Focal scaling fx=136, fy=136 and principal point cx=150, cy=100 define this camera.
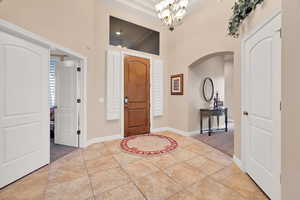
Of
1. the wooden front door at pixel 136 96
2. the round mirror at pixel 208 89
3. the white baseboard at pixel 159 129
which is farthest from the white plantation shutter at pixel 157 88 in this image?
the round mirror at pixel 208 89

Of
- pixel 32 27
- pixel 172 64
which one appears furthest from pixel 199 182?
pixel 172 64

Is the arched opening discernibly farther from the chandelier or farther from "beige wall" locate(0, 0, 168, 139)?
"beige wall" locate(0, 0, 168, 139)

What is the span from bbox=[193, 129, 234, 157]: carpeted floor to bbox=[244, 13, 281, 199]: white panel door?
39.7 inches

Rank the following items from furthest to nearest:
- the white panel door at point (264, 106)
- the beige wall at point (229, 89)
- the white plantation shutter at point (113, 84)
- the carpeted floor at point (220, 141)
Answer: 1. the beige wall at point (229, 89)
2. the white plantation shutter at point (113, 84)
3. the carpeted floor at point (220, 141)
4. the white panel door at point (264, 106)

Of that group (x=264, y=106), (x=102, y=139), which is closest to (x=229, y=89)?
(x=264, y=106)

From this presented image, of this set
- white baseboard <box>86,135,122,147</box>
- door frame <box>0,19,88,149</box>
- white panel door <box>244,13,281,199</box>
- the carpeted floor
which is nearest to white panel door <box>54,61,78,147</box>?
door frame <box>0,19,88,149</box>

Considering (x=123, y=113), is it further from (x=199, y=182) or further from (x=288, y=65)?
(x=288, y=65)

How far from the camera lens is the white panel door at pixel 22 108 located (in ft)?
5.95

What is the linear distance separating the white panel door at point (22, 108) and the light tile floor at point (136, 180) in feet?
0.78

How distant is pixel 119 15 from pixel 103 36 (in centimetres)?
85

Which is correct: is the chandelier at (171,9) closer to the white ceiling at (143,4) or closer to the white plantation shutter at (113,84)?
the white ceiling at (143,4)

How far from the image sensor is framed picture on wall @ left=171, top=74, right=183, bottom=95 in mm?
4350

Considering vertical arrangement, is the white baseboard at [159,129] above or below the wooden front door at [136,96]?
below

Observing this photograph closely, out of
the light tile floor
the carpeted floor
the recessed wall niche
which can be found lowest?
the light tile floor
